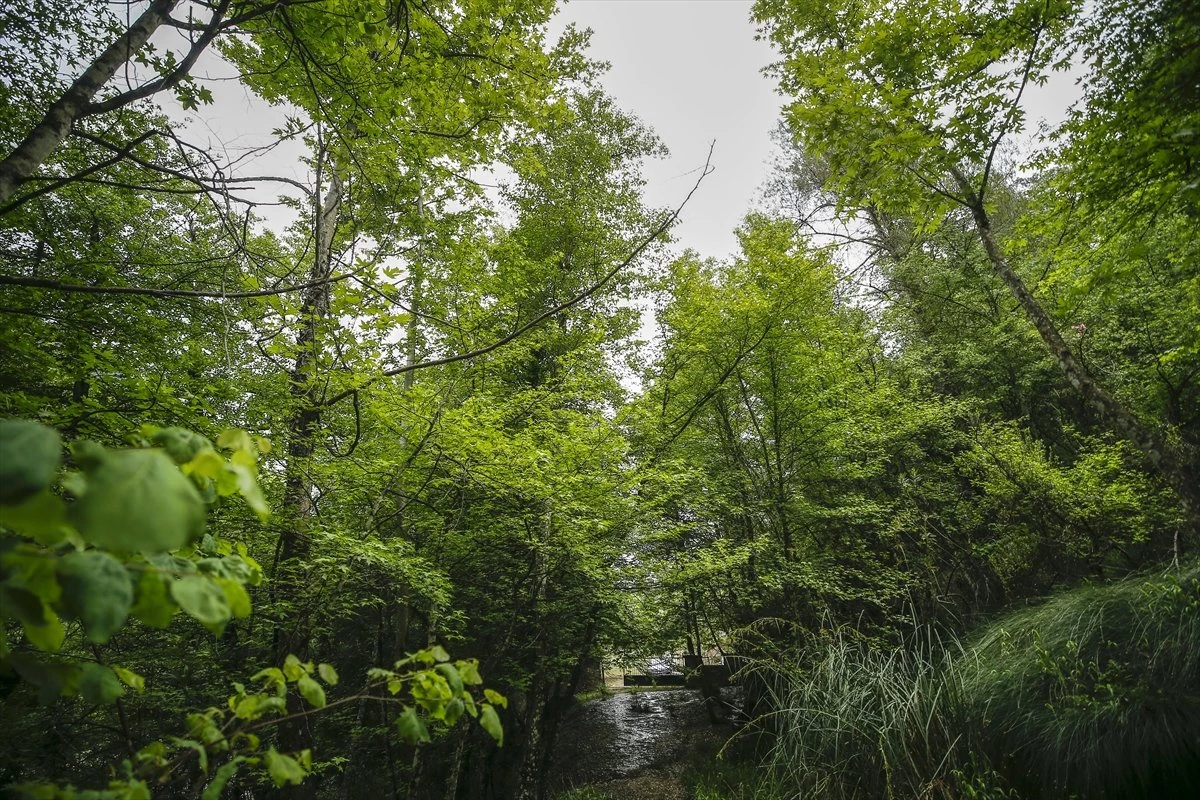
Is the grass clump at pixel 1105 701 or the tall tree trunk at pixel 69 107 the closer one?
the tall tree trunk at pixel 69 107

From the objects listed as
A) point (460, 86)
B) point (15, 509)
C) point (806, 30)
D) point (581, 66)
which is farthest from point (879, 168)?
point (15, 509)

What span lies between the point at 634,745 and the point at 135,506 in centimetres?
1222

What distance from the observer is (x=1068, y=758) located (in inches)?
126

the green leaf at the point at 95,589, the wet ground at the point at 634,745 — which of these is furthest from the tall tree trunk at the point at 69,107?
the wet ground at the point at 634,745

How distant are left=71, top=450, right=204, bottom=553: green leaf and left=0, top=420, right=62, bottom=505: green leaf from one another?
39 mm

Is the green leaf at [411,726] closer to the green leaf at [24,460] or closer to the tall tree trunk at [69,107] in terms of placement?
the green leaf at [24,460]

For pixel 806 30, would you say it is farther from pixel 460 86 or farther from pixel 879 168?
pixel 460 86

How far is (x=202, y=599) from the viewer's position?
30.1 inches

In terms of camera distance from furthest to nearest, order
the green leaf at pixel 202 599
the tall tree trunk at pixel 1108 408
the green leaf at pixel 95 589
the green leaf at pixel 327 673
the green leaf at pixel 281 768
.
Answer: the tall tree trunk at pixel 1108 408 < the green leaf at pixel 327 673 < the green leaf at pixel 281 768 < the green leaf at pixel 202 599 < the green leaf at pixel 95 589

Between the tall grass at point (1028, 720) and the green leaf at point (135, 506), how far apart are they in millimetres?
3978

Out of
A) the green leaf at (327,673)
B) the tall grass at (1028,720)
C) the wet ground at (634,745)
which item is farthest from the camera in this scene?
the wet ground at (634,745)

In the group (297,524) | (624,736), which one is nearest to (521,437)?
(297,524)

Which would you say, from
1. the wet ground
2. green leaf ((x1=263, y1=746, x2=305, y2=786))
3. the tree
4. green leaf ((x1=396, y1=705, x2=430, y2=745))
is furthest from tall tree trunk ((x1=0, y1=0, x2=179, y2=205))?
the wet ground

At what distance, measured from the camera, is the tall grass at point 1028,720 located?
314 centimetres
